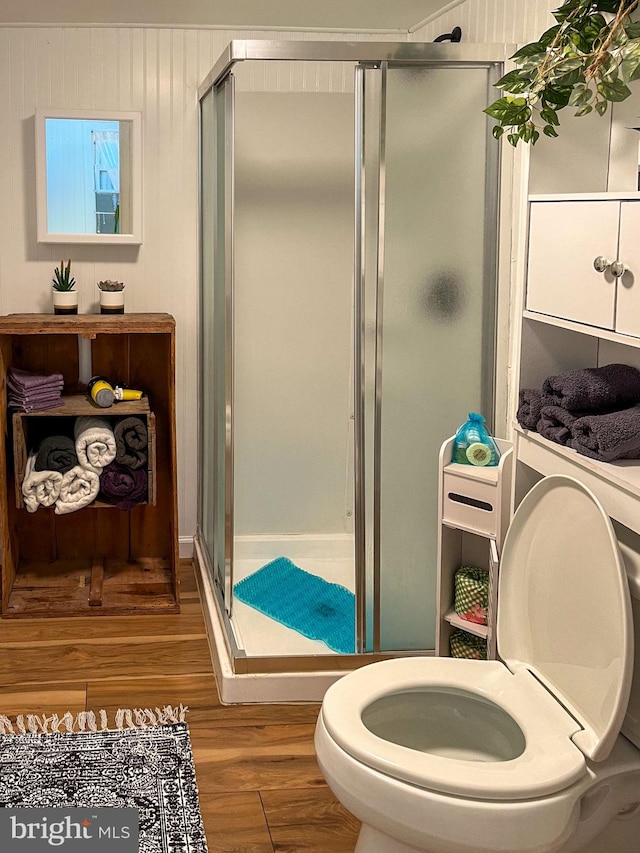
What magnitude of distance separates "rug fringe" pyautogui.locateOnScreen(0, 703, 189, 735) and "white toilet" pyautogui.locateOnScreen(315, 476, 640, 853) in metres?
0.97

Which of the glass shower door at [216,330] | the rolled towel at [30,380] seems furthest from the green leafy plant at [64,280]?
the glass shower door at [216,330]

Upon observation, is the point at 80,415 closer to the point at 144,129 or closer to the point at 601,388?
the point at 144,129

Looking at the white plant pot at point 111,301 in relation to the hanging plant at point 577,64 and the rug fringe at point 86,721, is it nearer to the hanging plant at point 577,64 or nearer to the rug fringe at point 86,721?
the rug fringe at point 86,721

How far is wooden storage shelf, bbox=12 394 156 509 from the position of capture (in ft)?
11.2

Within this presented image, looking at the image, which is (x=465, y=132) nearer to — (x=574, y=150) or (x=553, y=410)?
(x=574, y=150)

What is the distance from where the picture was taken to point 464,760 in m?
1.84

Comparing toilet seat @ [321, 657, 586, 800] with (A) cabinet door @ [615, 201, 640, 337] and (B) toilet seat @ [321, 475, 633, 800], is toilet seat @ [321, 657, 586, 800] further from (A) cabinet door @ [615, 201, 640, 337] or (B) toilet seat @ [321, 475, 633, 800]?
(A) cabinet door @ [615, 201, 640, 337]

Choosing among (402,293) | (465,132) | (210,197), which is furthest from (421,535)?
(210,197)

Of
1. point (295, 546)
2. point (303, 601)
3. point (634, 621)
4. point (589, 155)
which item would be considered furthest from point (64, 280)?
point (634, 621)

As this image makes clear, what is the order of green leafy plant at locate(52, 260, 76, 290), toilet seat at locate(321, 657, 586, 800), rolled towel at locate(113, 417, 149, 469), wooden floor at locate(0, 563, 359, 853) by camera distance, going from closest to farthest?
1. toilet seat at locate(321, 657, 586, 800)
2. wooden floor at locate(0, 563, 359, 853)
3. rolled towel at locate(113, 417, 149, 469)
4. green leafy plant at locate(52, 260, 76, 290)

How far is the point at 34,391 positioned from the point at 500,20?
2.00 meters

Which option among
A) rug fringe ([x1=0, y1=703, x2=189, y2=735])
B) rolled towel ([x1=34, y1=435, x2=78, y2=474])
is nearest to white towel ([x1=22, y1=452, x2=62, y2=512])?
rolled towel ([x1=34, y1=435, x2=78, y2=474])

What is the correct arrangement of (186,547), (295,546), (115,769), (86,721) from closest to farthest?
(115,769)
(86,721)
(295,546)
(186,547)

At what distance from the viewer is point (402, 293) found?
2.77 m
